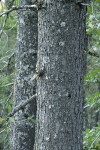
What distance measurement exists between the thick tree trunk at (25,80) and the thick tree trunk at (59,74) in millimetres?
1732

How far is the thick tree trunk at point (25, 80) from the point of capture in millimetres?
5066

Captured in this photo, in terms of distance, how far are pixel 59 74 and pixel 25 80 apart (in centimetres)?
184

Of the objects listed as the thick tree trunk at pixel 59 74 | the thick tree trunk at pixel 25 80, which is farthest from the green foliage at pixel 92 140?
the thick tree trunk at pixel 59 74

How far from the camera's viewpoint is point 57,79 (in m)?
3.30

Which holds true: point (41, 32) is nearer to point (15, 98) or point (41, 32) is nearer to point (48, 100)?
point (48, 100)

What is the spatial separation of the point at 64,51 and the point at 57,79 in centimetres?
26

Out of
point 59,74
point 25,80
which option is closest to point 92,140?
point 25,80

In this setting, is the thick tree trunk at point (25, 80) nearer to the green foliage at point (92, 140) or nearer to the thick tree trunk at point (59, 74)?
the green foliage at point (92, 140)

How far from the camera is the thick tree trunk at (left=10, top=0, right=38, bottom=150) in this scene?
16.6 feet

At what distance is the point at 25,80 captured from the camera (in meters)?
5.09

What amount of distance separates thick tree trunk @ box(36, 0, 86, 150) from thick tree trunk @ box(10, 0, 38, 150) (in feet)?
5.68

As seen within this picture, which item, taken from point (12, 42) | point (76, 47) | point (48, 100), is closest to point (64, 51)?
point (76, 47)

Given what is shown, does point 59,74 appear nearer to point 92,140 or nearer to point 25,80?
point 25,80

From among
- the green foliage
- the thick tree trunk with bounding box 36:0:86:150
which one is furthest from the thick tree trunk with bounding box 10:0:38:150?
the thick tree trunk with bounding box 36:0:86:150
